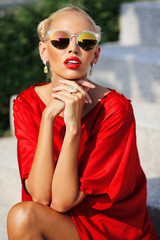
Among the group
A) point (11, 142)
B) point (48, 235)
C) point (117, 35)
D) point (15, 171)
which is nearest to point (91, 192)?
point (48, 235)

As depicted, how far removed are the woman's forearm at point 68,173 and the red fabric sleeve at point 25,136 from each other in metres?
0.25

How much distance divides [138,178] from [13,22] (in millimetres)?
4401

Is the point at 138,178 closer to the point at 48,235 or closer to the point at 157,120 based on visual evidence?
the point at 48,235

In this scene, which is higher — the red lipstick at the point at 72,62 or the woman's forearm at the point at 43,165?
the red lipstick at the point at 72,62

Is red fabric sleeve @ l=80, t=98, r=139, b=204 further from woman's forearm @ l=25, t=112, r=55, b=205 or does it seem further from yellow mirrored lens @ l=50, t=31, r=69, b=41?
yellow mirrored lens @ l=50, t=31, r=69, b=41

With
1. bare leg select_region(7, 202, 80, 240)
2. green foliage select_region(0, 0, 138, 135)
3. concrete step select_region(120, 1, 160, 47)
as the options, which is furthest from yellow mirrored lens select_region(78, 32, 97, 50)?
concrete step select_region(120, 1, 160, 47)

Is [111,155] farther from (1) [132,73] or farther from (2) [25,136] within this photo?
(1) [132,73]

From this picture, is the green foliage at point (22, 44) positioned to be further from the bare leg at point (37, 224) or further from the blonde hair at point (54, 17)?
the bare leg at point (37, 224)

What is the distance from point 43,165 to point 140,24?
15.1 feet

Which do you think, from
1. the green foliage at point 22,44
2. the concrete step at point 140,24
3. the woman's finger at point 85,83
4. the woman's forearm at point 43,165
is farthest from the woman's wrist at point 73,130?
the concrete step at point 140,24

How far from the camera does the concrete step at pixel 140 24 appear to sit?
602 centimetres

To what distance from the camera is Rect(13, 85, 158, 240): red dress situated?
2207 mm

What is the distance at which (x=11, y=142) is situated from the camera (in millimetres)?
4406

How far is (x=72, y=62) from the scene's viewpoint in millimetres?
2184
